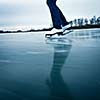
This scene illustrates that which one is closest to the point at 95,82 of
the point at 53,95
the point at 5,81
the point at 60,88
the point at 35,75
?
the point at 60,88

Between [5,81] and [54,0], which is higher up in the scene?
[54,0]

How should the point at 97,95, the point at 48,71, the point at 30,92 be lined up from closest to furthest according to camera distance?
the point at 97,95 < the point at 30,92 < the point at 48,71

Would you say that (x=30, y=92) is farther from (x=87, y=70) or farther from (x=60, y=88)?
(x=87, y=70)

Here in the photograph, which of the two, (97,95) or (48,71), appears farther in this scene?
(48,71)

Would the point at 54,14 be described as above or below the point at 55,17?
above

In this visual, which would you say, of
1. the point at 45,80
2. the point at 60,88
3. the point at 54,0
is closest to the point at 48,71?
the point at 45,80

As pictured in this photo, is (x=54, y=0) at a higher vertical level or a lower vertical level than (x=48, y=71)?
higher

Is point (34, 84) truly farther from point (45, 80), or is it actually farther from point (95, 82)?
point (95, 82)

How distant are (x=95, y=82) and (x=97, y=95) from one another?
61 centimetres

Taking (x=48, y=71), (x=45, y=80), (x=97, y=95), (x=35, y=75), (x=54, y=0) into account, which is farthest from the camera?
(x=54, y=0)

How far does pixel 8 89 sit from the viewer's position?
353cm

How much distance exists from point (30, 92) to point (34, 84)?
1.39ft

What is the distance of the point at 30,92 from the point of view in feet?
10.9

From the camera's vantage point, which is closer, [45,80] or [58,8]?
[45,80]
